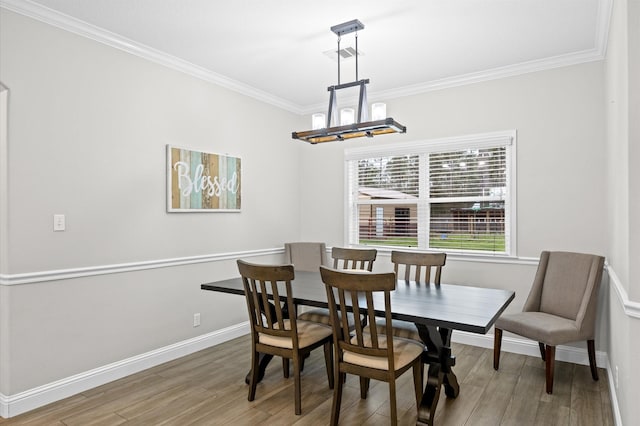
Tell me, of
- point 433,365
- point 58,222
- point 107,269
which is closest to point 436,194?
point 433,365

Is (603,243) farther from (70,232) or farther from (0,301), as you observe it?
(0,301)

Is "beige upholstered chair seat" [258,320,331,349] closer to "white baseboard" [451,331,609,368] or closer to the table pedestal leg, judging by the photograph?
the table pedestal leg

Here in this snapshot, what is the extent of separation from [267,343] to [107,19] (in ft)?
8.45

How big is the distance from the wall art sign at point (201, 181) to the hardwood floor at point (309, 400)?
1.46 metres

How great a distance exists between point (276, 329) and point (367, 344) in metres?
0.65

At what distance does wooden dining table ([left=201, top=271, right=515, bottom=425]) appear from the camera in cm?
226

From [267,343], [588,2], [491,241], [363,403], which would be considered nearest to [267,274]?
[267,343]

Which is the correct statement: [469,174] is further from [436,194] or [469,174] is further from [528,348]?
[528,348]

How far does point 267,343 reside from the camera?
2.82m

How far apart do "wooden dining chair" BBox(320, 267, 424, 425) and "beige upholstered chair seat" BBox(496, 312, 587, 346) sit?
1.06m

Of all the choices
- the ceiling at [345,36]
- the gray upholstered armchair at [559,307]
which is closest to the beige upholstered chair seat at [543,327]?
the gray upholstered armchair at [559,307]

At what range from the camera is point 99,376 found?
3.11 meters

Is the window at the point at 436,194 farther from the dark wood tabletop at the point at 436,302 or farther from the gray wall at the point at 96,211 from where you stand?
the gray wall at the point at 96,211

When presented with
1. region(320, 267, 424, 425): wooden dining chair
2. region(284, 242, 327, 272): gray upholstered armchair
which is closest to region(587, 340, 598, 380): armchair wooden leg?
region(320, 267, 424, 425): wooden dining chair
